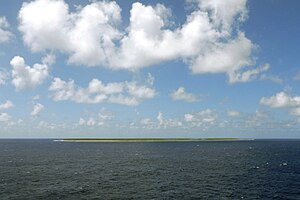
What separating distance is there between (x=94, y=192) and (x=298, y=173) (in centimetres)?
7511

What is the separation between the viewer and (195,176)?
336 ft

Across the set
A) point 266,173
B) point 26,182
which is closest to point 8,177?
point 26,182

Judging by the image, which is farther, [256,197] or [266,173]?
[266,173]

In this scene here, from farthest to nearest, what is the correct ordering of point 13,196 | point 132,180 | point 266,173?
1. point 266,173
2. point 132,180
3. point 13,196

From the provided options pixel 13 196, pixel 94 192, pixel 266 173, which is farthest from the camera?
pixel 266 173

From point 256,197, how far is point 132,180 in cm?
3741

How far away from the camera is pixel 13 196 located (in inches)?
2771

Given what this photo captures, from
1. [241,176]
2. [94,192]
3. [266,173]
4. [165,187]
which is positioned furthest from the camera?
[266,173]

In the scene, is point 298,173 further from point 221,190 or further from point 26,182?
point 26,182

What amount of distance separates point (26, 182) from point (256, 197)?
61710mm

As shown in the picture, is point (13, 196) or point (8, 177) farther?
point (8, 177)

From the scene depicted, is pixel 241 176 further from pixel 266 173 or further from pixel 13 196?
pixel 13 196

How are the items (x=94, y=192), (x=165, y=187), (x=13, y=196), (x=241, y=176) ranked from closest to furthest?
(x=13, y=196) → (x=94, y=192) → (x=165, y=187) → (x=241, y=176)

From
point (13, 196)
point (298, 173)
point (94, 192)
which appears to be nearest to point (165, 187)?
point (94, 192)
